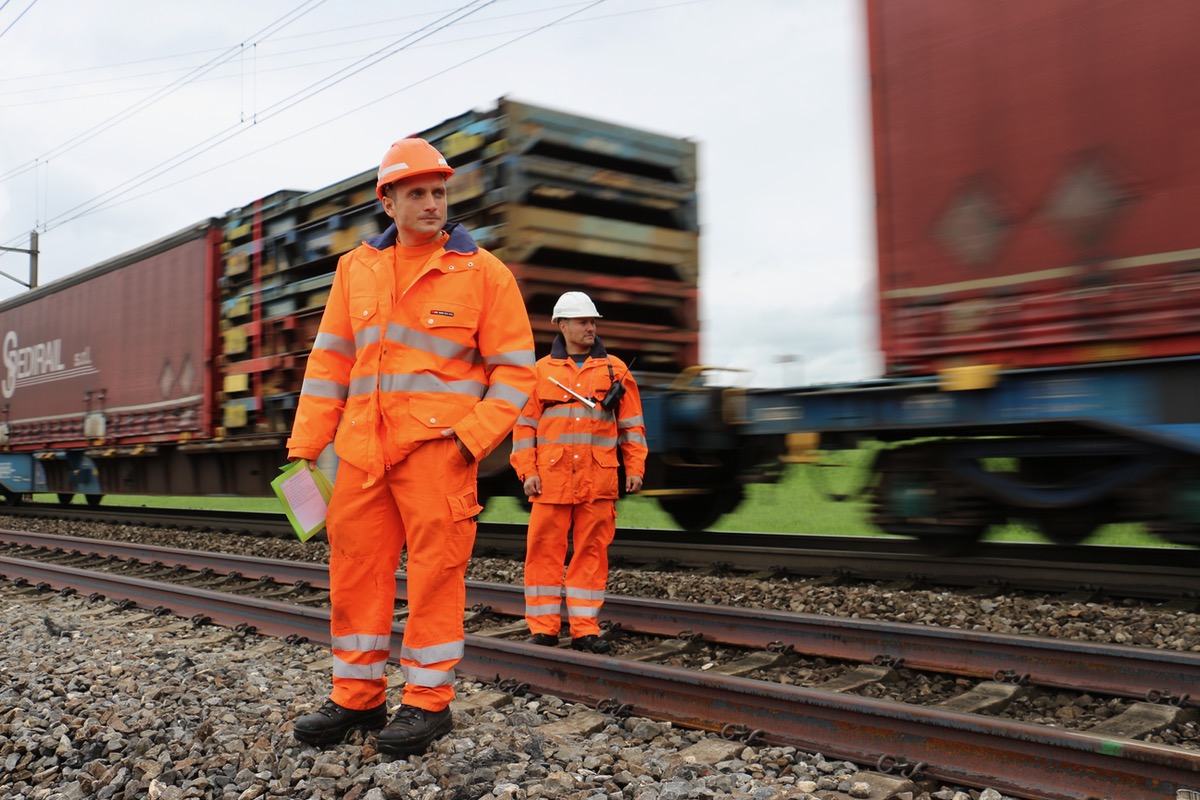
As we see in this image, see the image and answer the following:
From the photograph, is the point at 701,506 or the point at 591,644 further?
the point at 701,506

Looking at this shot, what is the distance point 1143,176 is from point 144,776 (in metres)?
5.18

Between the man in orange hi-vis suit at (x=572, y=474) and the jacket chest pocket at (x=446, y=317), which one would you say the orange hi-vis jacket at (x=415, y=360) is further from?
the man in orange hi-vis suit at (x=572, y=474)

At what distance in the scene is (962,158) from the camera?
18.9 feet

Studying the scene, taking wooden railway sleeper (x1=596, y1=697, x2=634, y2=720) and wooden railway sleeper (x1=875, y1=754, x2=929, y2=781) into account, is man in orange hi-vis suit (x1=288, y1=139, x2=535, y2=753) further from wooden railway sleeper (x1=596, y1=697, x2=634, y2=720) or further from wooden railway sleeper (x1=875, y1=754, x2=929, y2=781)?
wooden railway sleeper (x1=875, y1=754, x2=929, y2=781)

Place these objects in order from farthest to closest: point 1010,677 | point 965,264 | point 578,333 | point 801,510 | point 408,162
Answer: point 801,510 → point 965,264 → point 578,333 → point 1010,677 → point 408,162

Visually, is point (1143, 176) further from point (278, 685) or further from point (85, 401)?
point (85, 401)

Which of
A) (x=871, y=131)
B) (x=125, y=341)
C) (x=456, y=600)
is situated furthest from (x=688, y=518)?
(x=125, y=341)

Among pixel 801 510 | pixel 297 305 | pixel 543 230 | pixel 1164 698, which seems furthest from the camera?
pixel 801 510

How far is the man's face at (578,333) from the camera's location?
5227 mm

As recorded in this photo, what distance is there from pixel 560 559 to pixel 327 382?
213cm

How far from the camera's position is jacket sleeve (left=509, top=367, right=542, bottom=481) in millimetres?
5160

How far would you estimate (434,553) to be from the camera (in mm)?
3193

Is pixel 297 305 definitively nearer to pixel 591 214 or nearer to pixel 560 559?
pixel 591 214

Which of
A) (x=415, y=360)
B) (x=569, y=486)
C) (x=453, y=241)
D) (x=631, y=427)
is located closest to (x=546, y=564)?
(x=569, y=486)
